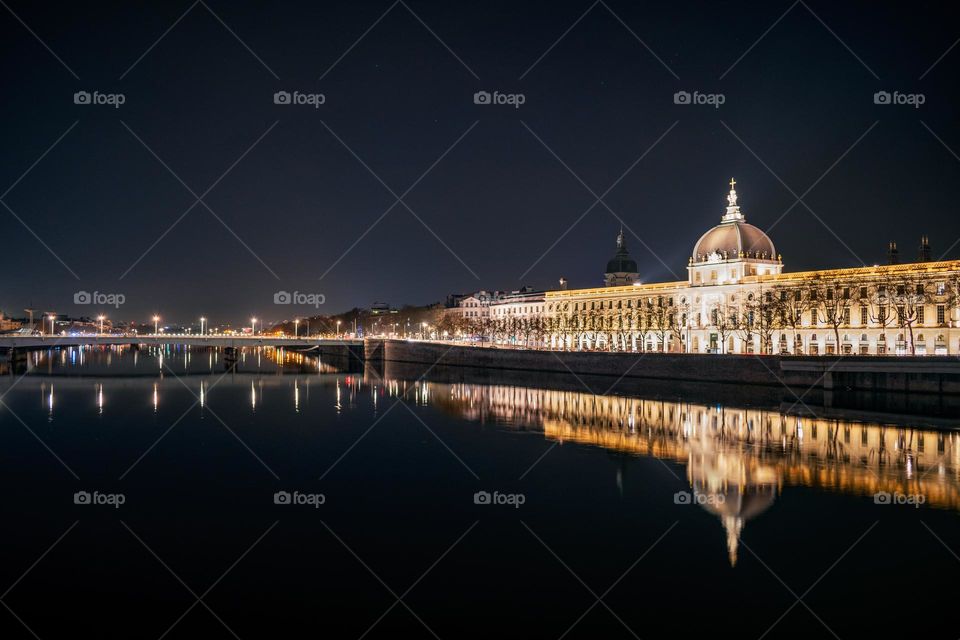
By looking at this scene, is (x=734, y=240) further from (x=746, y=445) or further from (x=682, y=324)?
(x=746, y=445)

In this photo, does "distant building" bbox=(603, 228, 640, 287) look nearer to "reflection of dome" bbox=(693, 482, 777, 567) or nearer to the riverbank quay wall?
the riverbank quay wall

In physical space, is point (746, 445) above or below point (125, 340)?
below

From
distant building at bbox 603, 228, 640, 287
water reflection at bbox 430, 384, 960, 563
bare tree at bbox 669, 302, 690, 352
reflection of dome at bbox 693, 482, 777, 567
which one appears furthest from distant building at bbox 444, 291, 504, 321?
reflection of dome at bbox 693, 482, 777, 567

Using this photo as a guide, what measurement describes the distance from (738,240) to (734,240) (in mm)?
461

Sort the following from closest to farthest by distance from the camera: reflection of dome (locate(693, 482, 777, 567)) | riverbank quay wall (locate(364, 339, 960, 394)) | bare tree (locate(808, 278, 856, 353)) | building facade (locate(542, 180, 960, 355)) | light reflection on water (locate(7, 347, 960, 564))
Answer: reflection of dome (locate(693, 482, 777, 567)) → light reflection on water (locate(7, 347, 960, 564)) → riverbank quay wall (locate(364, 339, 960, 394)) → building facade (locate(542, 180, 960, 355)) → bare tree (locate(808, 278, 856, 353))

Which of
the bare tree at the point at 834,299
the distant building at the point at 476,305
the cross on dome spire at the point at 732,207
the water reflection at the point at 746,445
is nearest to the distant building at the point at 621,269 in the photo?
the distant building at the point at 476,305

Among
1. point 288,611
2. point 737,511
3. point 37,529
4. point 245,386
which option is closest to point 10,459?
point 37,529

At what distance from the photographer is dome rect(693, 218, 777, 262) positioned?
86.9 metres

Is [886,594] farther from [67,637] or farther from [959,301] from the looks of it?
[959,301]

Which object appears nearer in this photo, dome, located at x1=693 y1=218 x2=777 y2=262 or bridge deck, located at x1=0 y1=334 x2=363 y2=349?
bridge deck, located at x1=0 y1=334 x2=363 y2=349
